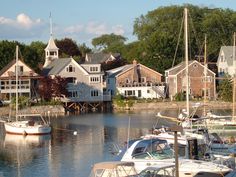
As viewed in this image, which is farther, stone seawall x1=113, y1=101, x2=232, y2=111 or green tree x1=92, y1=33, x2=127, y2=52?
green tree x1=92, y1=33, x2=127, y2=52

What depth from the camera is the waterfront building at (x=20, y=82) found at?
3423 inches

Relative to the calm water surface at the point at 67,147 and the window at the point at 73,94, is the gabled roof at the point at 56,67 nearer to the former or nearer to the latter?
the window at the point at 73,94

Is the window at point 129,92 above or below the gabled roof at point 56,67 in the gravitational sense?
below

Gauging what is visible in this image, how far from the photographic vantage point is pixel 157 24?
389ft

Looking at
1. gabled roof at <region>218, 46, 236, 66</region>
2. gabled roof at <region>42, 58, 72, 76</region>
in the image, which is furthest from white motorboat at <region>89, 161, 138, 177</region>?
gabled roof at <region>218, 46, 236, 66</region>

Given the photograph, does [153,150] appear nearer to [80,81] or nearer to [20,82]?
[20,82]

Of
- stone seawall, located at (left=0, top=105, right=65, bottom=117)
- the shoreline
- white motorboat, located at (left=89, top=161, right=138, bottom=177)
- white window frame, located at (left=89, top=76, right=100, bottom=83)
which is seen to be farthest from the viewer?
white window frame, located at (left=89, top=76, right=100, bottom=83)

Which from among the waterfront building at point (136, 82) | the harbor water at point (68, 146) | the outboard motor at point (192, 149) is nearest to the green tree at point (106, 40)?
the waterfront building at point (136, 82)

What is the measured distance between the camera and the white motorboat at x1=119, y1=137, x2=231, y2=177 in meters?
25.0

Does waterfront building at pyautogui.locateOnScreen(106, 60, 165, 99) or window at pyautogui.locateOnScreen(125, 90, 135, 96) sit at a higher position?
waterfront building at pyautogui.locateOnScreen(106, 60, 165, 99)

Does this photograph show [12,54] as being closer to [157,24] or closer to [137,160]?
[157,24]

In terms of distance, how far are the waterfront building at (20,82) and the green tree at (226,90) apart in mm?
25333

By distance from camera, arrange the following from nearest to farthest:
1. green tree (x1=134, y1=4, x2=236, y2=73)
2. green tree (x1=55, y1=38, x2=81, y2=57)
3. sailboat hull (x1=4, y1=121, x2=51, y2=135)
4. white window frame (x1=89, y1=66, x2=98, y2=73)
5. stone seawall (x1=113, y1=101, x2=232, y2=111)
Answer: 1. sailboat hull (x1=4, y1=121, x2=51, y2=135)
2. stone seawall (x1=113, y1=101, x2=232, y2=111)
3. white window frame (x1=89, y1=66, x2=98, y2=73)
4. green tree (x1=134, y1=4, x2=236, y2=73)
5. green tree (x1=55, y1=38, x2=81, y2=57)

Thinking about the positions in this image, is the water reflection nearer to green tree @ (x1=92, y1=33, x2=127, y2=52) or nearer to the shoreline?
the shoreline
